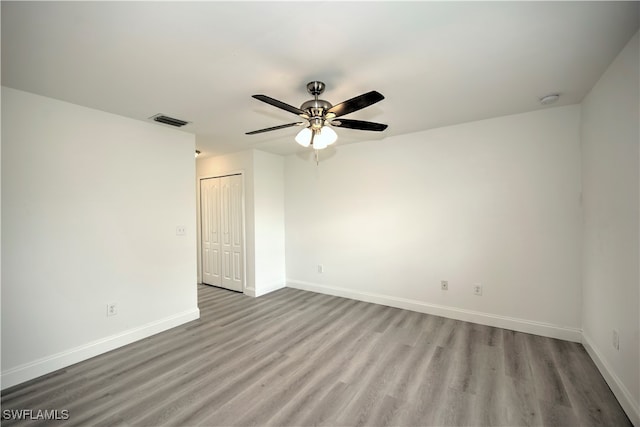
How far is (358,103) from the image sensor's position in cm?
181

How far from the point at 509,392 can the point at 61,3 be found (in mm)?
3698

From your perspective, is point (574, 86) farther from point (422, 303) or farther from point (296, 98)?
point (422, 303)

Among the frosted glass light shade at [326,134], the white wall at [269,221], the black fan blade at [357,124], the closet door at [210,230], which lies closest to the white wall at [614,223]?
the black fan blade at [357,124]

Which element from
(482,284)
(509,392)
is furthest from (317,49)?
(482,284)

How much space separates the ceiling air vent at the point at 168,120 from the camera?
9.45ft

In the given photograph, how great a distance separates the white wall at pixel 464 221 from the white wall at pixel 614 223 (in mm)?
247

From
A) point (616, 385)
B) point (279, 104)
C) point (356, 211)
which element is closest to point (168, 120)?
point (279, 104)

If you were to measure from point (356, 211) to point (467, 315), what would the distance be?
2005 mm

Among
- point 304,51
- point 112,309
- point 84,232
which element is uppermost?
point 304,51

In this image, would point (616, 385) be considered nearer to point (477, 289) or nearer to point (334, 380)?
point (477, 289)

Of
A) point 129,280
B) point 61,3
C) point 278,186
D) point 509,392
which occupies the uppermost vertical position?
point 61,3

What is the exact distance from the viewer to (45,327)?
7.64 feet

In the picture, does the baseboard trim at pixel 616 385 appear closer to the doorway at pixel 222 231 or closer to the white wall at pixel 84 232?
the white wall at pixel 84 232

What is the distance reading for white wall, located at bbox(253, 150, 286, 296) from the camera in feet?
14.6
